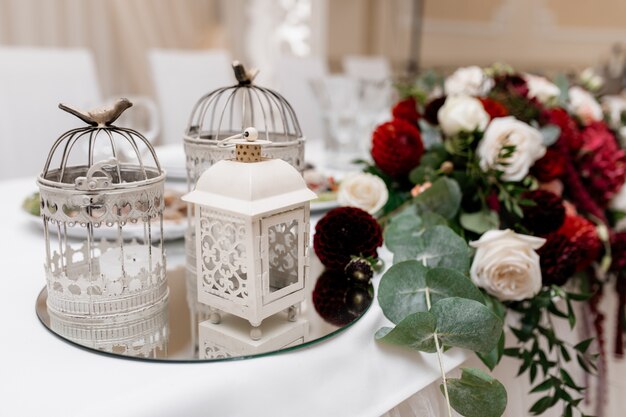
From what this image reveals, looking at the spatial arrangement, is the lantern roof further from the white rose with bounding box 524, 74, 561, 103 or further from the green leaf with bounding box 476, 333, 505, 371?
the white rose with bounding box 524, 74, 561, 103

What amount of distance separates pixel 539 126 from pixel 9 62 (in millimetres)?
1412

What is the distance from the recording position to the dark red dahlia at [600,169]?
3.54 feet

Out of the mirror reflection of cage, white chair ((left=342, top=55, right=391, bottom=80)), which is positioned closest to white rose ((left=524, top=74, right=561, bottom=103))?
the mirror reflection of cage

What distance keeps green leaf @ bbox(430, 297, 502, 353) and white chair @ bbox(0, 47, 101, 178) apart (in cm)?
135

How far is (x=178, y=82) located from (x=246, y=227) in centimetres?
182

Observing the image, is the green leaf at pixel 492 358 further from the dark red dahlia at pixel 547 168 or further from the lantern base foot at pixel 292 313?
the dark red dahlia at pixel 547 168

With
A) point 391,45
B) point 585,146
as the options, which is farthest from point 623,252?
point 391,45

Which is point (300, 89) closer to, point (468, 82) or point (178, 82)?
point (178, 82)

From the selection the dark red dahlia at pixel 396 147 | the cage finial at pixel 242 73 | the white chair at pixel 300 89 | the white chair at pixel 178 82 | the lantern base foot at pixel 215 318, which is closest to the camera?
the lantern base foot at pixel 215 318

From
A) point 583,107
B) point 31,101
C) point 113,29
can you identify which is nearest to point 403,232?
point 583,107

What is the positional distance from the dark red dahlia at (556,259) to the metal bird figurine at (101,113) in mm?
556

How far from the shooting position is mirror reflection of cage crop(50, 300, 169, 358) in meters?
0.46

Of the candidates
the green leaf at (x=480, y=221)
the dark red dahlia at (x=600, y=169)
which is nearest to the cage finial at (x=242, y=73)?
the green leaf at (x=480, y=221)

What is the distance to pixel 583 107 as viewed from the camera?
1307 mm
